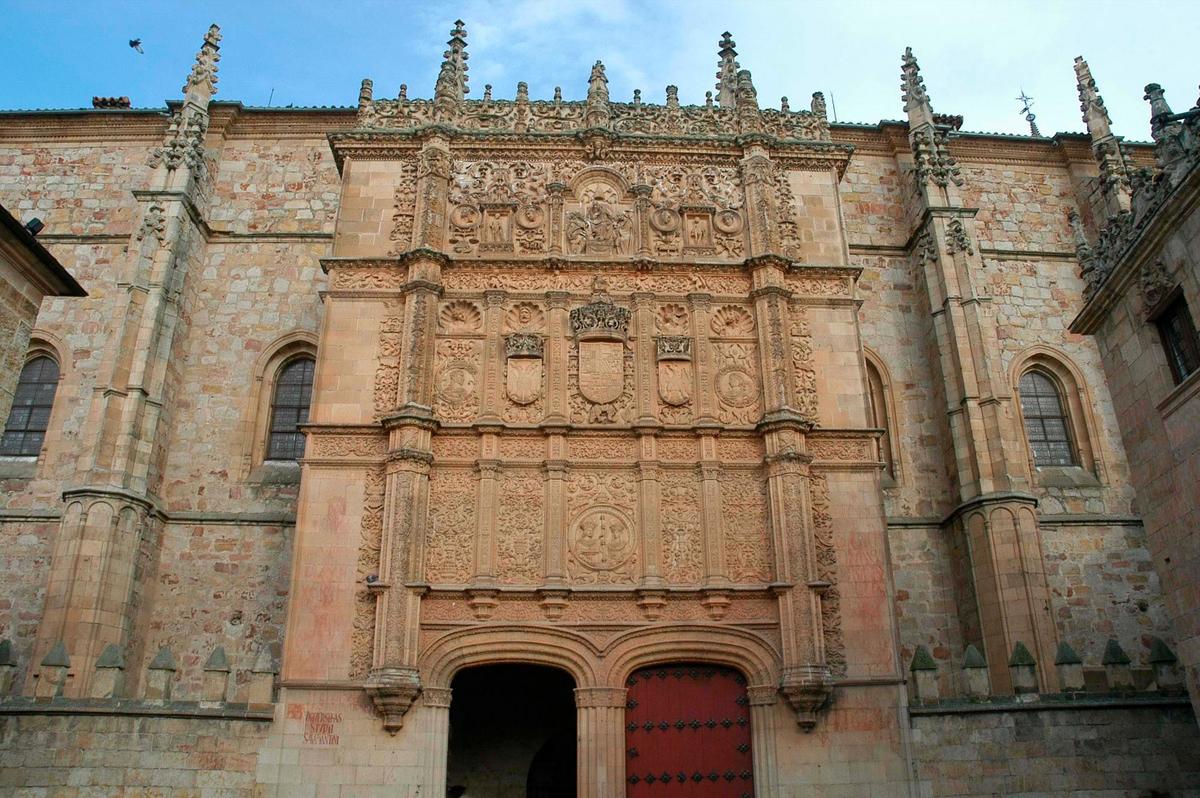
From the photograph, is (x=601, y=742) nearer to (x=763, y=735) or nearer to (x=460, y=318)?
(x=763, y=735)

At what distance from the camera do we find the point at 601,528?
1395cm

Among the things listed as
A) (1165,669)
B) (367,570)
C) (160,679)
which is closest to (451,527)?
(367,570)

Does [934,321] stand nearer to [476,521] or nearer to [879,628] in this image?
[879,628]

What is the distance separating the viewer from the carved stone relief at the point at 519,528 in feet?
44.7

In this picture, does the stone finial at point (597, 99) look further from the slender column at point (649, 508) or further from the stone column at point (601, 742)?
the stone column at point (601, 742)

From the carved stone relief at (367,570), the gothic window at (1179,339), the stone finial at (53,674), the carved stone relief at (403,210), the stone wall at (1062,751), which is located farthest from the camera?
the carved stone relief at (403,210)

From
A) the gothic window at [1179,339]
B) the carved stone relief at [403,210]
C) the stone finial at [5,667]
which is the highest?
the carved stone relief at [403,210]

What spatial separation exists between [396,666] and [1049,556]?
1272 cm

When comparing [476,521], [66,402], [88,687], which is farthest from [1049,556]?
[66,402]

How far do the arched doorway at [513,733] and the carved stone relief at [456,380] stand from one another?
4.65 m

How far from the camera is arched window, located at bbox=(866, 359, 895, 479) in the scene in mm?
18672

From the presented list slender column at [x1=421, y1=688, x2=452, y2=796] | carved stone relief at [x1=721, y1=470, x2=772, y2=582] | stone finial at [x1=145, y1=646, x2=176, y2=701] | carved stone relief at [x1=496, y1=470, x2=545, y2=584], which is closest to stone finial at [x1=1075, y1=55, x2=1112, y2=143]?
carved stone relief at [x1=721, y1=470, x2=772, y2=582]

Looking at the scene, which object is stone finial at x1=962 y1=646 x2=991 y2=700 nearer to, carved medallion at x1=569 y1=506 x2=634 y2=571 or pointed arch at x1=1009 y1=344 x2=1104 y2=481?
carved medallion at x1=569 y1=506 x2=634 y2=571

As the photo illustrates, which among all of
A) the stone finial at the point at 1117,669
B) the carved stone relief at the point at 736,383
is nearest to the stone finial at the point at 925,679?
the stone finial at the point at 1117,669
